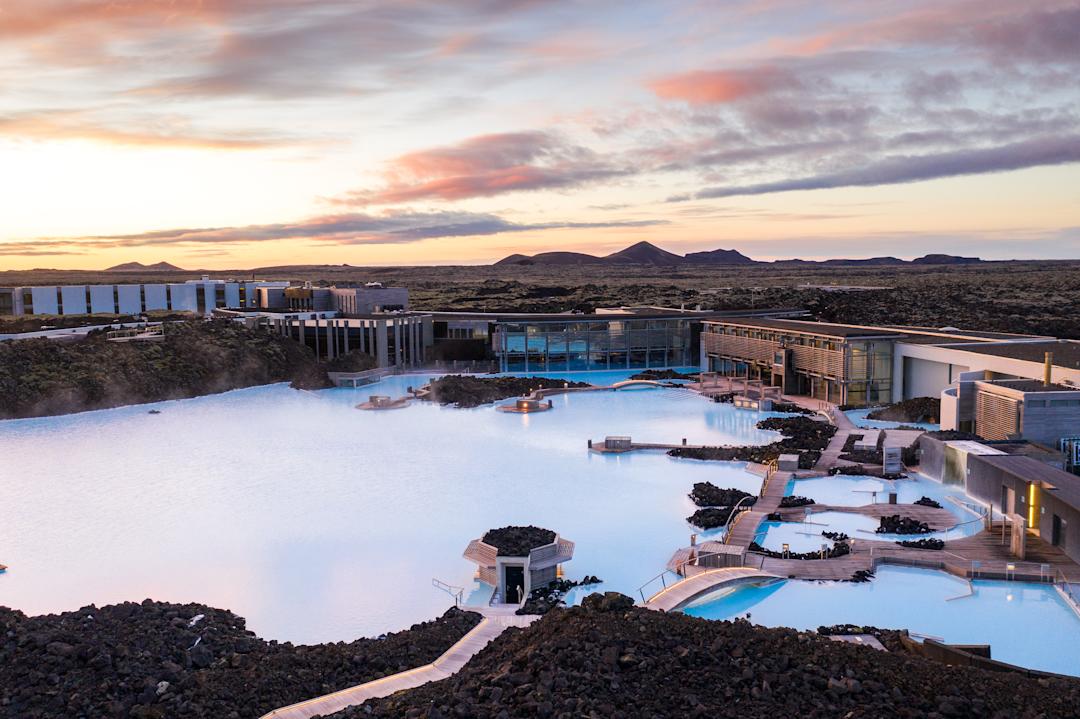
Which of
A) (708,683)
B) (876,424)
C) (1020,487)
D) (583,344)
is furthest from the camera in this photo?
(583,344)

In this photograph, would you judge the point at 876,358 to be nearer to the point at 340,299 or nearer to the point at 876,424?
the point at 876,424

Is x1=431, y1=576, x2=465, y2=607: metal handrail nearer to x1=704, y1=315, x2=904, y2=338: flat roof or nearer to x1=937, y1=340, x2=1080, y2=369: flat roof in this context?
x1=937, y1=340, x2=1080, y2=369: flat roof

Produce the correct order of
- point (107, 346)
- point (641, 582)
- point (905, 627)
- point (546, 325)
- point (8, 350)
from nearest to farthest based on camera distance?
point (905, 627)
point (641, 582)
point (8, 350)
point (107, 346)
point (546, 325)

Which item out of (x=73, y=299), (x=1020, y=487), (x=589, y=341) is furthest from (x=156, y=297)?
(x=1020, y=487)

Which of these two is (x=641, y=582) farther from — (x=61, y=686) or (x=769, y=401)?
(x=769, y=401)

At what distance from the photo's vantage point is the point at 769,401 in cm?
3666

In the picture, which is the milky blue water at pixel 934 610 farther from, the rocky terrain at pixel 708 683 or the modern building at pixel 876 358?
the modern building at pixel 876 358

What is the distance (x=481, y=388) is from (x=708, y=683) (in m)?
31.7

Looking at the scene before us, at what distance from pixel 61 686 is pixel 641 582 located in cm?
965

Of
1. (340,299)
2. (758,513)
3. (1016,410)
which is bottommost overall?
(758,513)

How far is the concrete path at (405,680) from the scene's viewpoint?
34.5 feet

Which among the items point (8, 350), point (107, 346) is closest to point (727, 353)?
point (107, 346)

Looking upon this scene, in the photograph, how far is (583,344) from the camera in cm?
4875

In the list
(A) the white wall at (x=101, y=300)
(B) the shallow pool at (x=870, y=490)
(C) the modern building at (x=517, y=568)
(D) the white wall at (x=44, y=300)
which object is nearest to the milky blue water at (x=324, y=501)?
(C) the modern building at (x=517, y=568)
